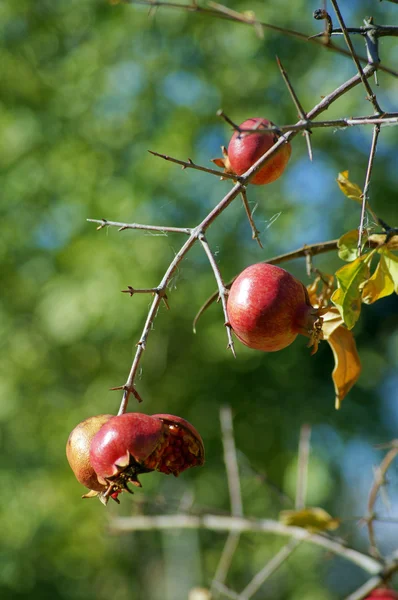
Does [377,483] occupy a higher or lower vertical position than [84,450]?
lower

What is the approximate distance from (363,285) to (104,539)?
4.56 metres

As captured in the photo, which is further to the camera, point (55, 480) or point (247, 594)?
point (55, 480)

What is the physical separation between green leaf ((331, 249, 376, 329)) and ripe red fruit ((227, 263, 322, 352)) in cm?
3

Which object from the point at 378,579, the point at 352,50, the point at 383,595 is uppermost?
the point at 352,50

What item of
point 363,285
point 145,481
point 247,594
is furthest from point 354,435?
point 363,285

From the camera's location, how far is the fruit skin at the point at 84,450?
772 mm

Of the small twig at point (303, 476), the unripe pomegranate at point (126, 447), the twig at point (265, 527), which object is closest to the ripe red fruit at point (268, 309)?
the unripe pomegranate at point (126, 447)

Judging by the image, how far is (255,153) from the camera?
909 mm

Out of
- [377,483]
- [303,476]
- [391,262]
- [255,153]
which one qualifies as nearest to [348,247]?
[391,262]

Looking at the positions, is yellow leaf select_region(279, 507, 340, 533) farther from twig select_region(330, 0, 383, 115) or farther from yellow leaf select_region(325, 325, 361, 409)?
twig select_region(330, 0, 383, 115)

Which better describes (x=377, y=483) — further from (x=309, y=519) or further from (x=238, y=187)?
(x=238, y=187)

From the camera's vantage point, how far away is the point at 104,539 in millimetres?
4941

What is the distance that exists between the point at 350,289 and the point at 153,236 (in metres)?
3.50

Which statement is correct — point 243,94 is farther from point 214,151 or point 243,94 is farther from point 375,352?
point 375,352
